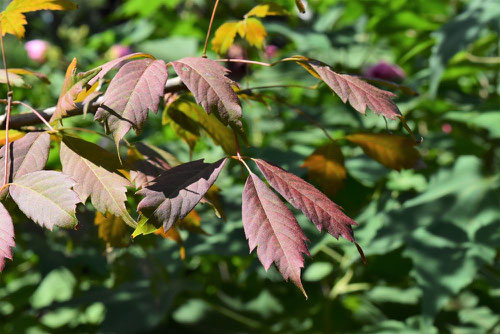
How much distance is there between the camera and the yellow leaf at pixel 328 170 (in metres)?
0.68

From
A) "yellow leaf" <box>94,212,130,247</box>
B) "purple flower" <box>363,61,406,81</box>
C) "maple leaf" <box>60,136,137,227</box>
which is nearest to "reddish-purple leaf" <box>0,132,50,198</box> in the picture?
"maple leaf" <box>60,136,137,227</box>

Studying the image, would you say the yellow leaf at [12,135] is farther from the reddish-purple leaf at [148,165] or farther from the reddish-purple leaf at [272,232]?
the reddish-purple leaf at [272,232]

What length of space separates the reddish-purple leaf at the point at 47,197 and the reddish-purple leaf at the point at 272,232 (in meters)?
0.15

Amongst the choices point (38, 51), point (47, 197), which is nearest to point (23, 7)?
point (47, 197)

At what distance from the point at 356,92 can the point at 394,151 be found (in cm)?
21

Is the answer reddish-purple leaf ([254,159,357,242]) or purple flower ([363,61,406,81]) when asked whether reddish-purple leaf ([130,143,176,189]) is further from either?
purple flower ([363,61,406,81])

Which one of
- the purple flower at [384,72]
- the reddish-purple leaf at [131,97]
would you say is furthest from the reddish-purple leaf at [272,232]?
A: the purple flower at [384,72]

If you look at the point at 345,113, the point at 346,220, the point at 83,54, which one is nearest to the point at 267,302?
the point at 345,113

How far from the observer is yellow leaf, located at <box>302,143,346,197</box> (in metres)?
0.68

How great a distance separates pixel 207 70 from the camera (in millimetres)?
492

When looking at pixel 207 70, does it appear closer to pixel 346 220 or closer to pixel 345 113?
pixel 346 220

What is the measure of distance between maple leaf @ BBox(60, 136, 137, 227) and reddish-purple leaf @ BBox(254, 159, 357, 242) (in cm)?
13

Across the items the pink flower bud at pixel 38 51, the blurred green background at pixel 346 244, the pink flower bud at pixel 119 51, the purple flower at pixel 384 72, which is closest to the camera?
the blurred green background at pixel 346 244

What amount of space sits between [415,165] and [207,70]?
0.34 m
